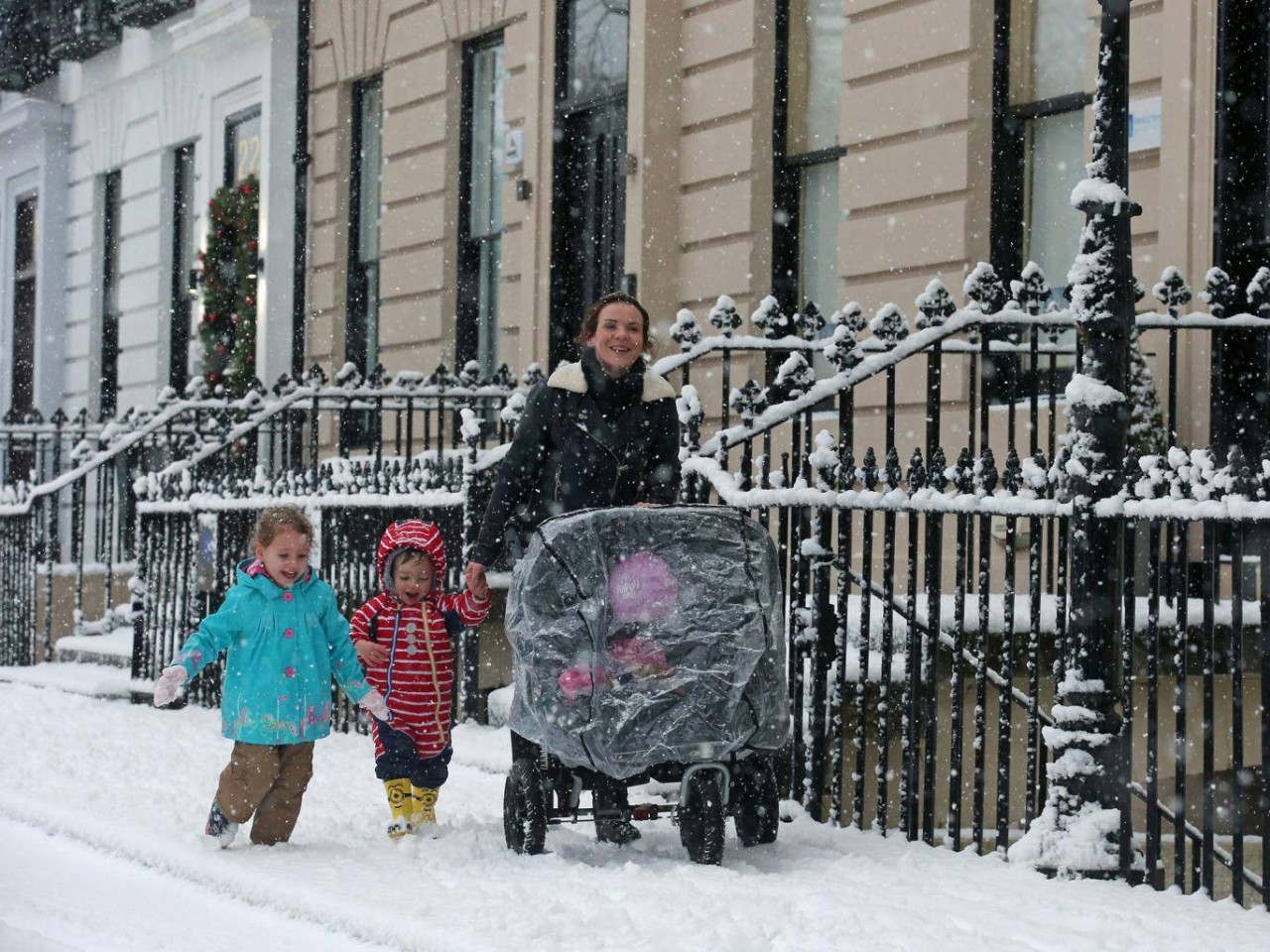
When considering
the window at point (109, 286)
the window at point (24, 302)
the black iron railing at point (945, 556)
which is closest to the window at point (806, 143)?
the black iron railing at point (945, 556)

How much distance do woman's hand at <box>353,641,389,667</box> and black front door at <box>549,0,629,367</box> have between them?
6.25 meters

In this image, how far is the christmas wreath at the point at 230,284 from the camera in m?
17.2

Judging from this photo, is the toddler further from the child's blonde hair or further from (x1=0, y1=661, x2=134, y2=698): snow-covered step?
(x1=0, y1=661, x2=134, y2=698): snow-covered step

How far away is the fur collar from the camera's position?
6.35 meters

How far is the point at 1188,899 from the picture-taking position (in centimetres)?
550

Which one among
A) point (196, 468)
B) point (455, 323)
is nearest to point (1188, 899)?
point (196, 468)

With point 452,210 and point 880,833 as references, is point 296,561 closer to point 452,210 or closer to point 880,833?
point 880,833

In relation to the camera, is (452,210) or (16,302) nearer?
(452,210)

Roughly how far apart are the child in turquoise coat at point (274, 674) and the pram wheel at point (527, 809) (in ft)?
2.40

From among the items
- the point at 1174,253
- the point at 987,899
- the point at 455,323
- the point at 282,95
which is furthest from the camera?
the point at 282,95

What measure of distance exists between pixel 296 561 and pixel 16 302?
690 inches

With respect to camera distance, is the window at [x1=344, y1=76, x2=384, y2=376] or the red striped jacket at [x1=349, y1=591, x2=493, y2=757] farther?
the window at [x1=344, y1=76, x2=384, y2=376]

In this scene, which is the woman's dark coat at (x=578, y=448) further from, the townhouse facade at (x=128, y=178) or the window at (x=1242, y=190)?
the townhouse facade at (x=128, y=178)

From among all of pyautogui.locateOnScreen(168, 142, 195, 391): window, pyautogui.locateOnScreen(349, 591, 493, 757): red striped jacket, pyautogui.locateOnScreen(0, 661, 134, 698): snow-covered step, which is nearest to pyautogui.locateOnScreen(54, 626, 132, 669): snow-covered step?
pyautogui.locateOnScreen(0, 661, 134, 698): snow-covered step
